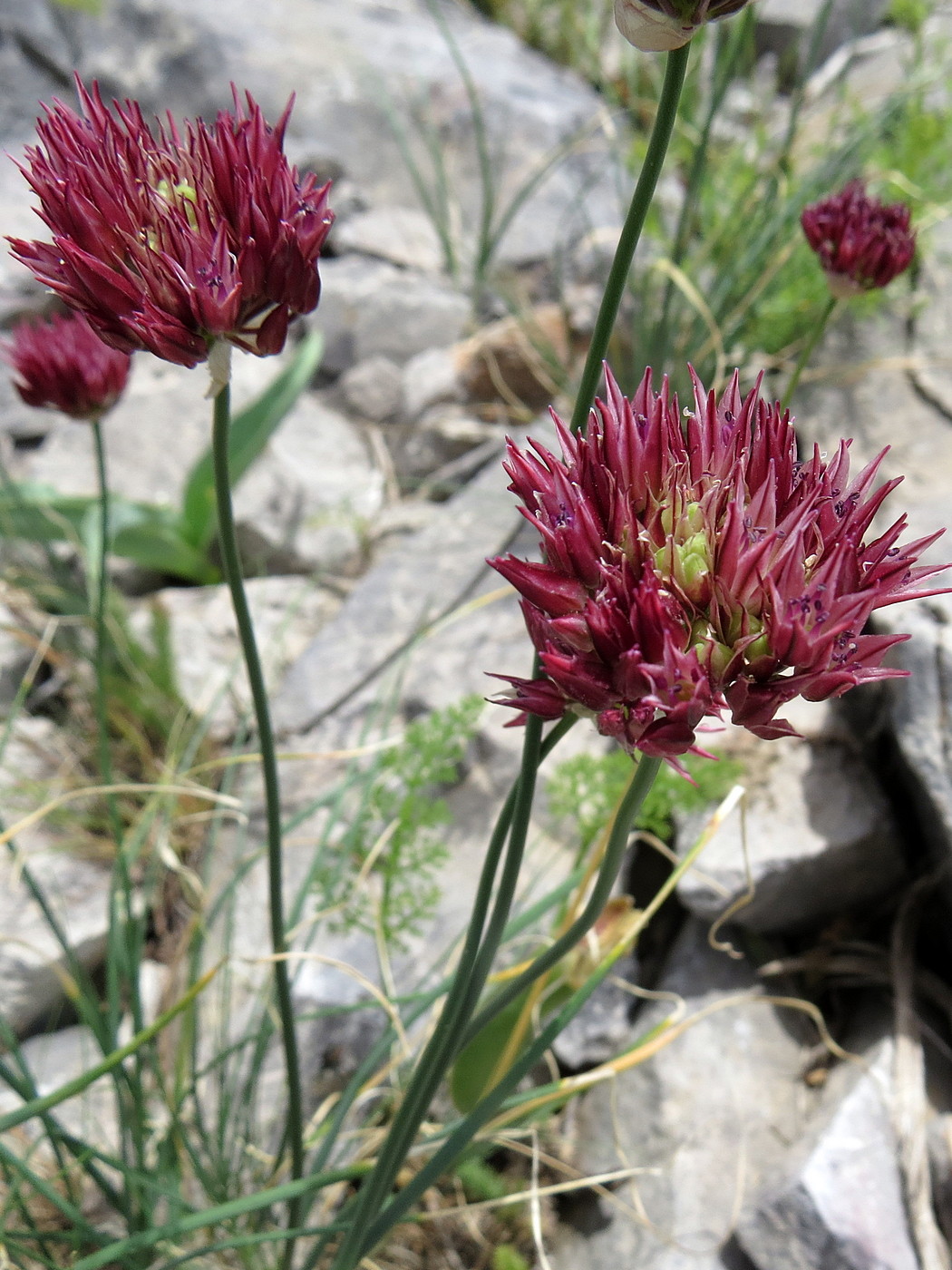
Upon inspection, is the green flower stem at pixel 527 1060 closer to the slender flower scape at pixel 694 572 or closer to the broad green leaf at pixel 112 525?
the slender flower scape at pixel 694 572

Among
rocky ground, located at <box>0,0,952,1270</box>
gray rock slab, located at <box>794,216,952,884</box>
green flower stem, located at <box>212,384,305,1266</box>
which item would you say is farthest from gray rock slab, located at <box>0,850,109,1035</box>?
gray rock slab, located at <box>794,216,952,884</box>

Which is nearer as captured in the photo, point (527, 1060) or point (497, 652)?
point (527, 1060)

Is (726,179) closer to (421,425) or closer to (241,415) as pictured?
(421,425)

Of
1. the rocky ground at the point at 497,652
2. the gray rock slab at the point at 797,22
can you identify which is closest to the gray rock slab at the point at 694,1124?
the rocky ground at the point at 497,652

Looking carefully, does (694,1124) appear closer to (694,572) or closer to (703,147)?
(694,572)

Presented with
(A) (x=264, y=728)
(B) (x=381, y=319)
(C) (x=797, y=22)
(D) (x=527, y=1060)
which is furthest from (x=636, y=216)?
(C) (x=797, y=22)
